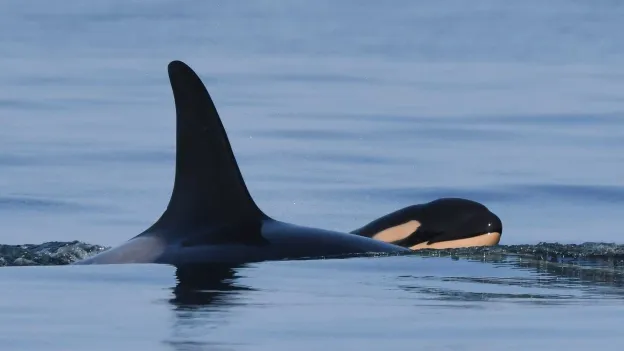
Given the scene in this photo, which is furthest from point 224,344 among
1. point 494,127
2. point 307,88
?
point 307,88

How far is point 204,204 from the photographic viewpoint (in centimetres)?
1221

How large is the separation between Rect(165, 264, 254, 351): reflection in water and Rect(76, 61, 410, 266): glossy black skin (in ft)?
2.06

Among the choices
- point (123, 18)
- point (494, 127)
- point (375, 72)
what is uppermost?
point (123, 18)

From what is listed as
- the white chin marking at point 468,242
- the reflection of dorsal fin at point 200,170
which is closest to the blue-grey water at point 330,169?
the reflection of dorsal fin at point 200,170

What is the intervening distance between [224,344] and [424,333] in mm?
990

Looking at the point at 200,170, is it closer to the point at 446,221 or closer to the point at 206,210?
the point at 206,210

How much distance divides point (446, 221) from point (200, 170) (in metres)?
2.84

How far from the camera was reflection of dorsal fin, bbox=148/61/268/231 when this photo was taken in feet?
40.1

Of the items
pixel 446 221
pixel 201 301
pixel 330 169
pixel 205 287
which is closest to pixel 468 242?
pixel 446 221

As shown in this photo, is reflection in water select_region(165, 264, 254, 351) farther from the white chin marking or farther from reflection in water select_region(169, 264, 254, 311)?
the white chin marking

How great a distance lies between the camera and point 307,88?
3159cm

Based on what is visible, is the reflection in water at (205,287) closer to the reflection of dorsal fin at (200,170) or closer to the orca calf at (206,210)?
the orca calf at (206,210)

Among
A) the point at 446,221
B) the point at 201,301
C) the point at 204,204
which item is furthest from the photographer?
the point at 446,221

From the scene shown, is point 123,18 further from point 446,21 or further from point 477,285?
point 477,285
